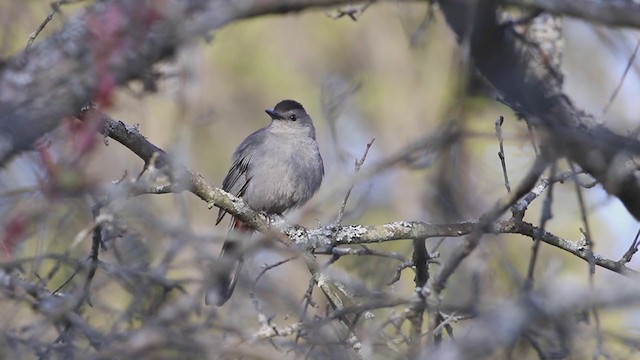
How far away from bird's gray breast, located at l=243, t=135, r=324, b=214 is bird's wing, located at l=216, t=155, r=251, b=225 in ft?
0.17

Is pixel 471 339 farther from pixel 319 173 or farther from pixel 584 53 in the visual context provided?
pixel 584 53


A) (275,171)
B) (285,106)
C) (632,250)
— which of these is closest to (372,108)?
(285,106)

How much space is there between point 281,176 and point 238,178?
0.43 meters

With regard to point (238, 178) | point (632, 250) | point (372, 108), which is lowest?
point (632, 250)

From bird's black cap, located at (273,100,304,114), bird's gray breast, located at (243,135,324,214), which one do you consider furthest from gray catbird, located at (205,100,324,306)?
bird's black cap, located at (273,100,304,114)

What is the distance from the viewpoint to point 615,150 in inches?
109

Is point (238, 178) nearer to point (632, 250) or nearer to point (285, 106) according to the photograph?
point (285, 106)

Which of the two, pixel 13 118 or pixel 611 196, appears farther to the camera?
pixel 611 196

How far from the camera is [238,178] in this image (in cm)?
701

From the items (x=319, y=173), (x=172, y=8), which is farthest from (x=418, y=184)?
(x=172, y=8)

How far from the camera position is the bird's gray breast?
673 centimetres

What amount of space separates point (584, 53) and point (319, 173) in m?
7.89

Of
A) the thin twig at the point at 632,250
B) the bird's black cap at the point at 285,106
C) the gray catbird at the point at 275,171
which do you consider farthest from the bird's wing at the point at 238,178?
the thin twig at the point at 632,250

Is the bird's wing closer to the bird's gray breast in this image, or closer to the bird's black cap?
the bird's gray breast
